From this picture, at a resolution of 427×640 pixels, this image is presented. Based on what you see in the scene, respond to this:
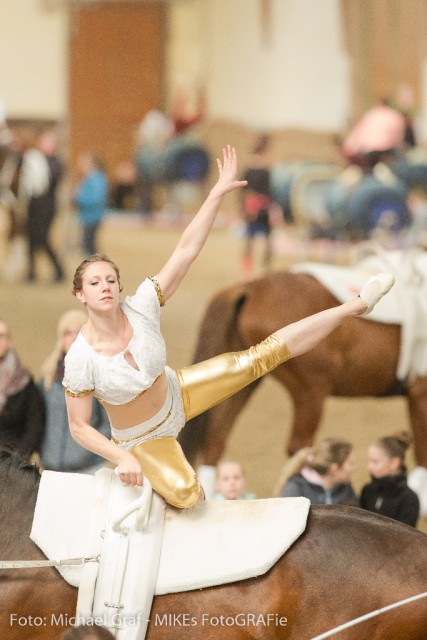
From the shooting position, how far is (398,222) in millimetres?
15531

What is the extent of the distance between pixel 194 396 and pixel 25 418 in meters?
2.02

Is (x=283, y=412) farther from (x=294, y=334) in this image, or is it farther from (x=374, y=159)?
(x=374, y=159)

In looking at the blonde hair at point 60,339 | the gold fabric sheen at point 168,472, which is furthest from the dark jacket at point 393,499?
the gold fabric sheen at point 168,472

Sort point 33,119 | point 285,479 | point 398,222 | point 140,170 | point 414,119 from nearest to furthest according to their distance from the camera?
point 285,479
point 398,222
point 414,119
point 140,170
point 33,119

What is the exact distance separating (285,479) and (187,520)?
6.06ft

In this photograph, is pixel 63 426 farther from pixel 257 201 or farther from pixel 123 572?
pixel 257 201

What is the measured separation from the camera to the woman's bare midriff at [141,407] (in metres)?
3.13

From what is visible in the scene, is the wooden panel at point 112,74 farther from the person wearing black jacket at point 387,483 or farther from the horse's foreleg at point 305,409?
the person wearing black jacket at point 387,483

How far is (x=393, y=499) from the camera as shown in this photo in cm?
468

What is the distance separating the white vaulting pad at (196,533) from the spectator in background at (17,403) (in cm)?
187

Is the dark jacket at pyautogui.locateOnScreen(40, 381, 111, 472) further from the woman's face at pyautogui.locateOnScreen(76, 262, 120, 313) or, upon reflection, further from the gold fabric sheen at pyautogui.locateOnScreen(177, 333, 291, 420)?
the woman's face at pyautogui.locateOnScreen(76, 262, 120, 313)

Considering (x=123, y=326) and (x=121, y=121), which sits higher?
(x=123, y=326)

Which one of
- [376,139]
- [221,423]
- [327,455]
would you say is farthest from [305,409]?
[376,139]

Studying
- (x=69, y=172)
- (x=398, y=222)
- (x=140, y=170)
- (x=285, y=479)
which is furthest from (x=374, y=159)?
(x=285, y=479)
